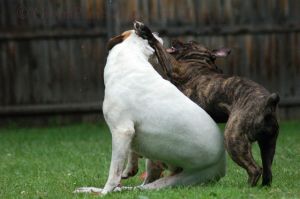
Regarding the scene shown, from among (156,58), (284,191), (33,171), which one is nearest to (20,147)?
(33,171)

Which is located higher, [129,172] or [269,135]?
[269,135]

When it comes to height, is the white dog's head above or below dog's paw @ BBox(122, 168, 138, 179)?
above

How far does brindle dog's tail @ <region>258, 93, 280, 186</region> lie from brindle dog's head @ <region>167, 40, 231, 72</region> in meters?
1.10

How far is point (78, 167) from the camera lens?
401 inches

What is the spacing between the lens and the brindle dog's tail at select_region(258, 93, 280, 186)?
285 inches

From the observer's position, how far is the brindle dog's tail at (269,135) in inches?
285

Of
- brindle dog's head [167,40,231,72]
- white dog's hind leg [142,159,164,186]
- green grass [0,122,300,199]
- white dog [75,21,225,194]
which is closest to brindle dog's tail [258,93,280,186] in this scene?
green grass [0,122,300,199]

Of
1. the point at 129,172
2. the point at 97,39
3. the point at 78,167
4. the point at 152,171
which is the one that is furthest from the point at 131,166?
the point at 97,39

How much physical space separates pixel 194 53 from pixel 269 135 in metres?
1.29

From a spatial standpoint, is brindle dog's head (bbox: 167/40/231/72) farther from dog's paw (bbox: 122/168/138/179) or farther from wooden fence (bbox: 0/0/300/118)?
wooden fence (bbox: 0/0/300/118)

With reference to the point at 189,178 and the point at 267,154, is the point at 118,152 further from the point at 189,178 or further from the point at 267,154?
the point at 267,154

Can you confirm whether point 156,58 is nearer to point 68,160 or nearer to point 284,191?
point 284,191

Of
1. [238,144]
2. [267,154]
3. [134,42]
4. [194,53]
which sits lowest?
[267,154]

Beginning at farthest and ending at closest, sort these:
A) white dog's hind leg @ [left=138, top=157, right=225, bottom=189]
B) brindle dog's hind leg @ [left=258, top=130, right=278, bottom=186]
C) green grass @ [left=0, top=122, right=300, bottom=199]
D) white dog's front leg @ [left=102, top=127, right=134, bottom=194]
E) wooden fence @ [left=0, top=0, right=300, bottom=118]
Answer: wooden fence @ [left=0, top=0, right=300, bottom=118] → white dog's hind leg @ [left=138, top=157, right=225, bottom=189] → brindle dog's hind leg @ [left=258, top=130, right=278, bottom=186] → green grass @ [left=0, top=122, right=300, bottom=199] → white dog's front leg @ [left=102, top=127, right=134, bottom=194]
